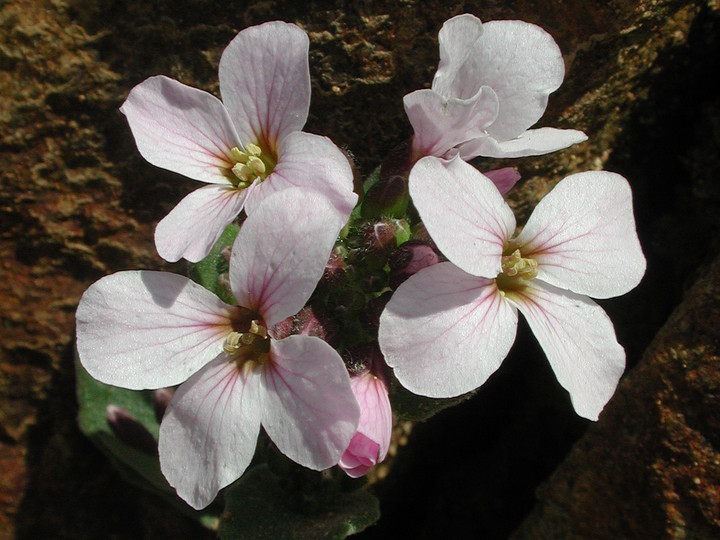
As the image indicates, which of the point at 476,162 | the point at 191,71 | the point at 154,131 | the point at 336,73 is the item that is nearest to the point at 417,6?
the point at 336,73

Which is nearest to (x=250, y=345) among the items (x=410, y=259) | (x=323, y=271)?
(x=323, y=271)

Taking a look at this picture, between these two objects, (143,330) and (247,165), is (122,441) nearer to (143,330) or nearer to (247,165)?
(143,330)

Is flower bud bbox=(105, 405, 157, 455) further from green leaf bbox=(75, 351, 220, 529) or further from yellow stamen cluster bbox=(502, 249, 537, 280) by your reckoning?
yellow stamen cluster bbox=(502, 249, 537, 280)

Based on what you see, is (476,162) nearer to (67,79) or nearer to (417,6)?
(417,6)

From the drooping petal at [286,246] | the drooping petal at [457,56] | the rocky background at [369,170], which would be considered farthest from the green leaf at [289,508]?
the drooping petal at [457,56]

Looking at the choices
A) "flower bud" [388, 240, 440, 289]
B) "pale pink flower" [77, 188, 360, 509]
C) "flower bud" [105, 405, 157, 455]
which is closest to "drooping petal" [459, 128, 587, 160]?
"flower bud" [388, 240, 440, 289]

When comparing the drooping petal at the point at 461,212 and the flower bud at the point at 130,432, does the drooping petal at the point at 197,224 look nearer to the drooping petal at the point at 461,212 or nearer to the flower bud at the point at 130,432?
the drooping petal at the point at 461,212
